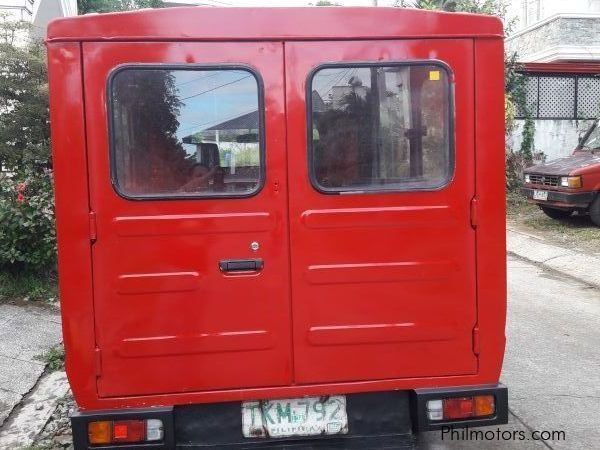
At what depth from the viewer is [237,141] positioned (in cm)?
294

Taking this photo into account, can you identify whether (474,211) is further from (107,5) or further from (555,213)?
(107,5)

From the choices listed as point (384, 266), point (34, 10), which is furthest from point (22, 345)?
point (34, 10)

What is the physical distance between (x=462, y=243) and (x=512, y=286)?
572 cm

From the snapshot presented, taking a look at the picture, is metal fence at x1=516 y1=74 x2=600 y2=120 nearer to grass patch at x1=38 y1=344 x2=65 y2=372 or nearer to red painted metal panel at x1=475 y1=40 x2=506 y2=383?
grass patch at x1=38 y1=344 x2=65 y2=372

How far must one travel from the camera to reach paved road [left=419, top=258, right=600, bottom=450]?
13.1ft

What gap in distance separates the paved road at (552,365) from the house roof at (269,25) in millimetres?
2472

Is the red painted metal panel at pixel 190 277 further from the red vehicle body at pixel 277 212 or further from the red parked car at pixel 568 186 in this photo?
the red parked car at pixel 568 186

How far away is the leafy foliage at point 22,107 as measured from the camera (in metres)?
8.08

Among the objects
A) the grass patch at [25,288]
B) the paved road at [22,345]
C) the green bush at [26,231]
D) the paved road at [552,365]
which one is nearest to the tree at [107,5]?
the green bush at [26,231]

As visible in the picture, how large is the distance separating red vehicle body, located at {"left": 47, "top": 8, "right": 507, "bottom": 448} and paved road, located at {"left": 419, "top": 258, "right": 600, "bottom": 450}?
124 cm

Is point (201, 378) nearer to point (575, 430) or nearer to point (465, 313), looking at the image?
point (465, 313)

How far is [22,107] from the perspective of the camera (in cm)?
809

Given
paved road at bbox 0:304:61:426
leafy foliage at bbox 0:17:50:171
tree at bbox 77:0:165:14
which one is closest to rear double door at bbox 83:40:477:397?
paved road at bbox 0:304:61:426

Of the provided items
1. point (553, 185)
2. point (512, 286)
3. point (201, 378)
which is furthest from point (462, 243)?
point (553, 185)
